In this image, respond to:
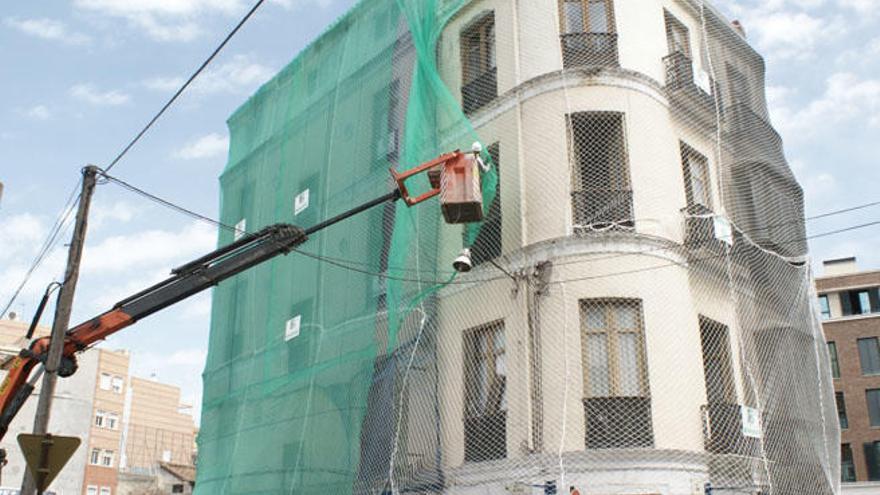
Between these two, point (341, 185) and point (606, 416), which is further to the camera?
point (341, 185)

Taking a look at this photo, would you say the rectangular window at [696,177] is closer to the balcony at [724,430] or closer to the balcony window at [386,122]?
the balcony at [724,430]

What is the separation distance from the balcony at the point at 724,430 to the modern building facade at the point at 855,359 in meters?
37.0

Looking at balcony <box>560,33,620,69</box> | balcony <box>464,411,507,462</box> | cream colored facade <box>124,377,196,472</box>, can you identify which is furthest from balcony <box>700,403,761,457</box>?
cream colored facade <box>124,377,196,472</box>

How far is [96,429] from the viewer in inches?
2343

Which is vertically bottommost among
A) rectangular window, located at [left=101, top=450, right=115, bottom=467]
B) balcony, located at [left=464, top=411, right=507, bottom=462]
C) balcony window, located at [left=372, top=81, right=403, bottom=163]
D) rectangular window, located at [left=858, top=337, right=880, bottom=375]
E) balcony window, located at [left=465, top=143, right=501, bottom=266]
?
balcony, located at [left=464, top=411, right=507, bottom=462]

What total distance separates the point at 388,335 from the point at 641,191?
16.2 feet

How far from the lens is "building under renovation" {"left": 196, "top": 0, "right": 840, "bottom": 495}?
13.5 m

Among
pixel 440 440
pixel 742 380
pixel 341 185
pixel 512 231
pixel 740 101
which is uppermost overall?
pixel 740 101

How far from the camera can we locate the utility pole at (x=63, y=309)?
10945 mm

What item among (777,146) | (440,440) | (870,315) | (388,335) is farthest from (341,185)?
(870,315)

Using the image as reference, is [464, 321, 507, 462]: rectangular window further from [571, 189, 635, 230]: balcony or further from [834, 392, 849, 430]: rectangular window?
[834, 392, 849, 430]: rectangular window

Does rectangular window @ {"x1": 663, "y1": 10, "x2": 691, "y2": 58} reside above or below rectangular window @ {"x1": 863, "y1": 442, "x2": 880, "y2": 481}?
above

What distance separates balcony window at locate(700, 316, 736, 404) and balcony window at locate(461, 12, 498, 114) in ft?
18.9

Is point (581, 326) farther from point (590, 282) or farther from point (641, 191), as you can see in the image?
point (641, 191)
